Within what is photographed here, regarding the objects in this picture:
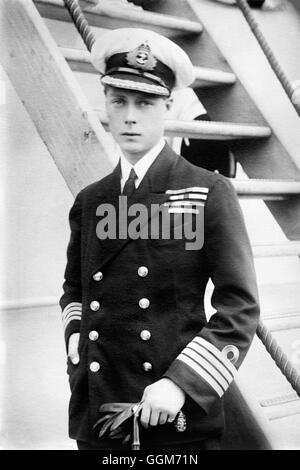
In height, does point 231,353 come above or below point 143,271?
below

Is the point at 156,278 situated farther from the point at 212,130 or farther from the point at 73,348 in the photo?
the point at 212,130

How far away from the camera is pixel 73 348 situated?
1.08 m

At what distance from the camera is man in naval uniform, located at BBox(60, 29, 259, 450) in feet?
3.19

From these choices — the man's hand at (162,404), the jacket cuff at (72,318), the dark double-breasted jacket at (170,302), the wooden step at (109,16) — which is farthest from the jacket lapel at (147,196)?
the wooden step at (109,16)

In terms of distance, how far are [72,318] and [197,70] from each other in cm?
55

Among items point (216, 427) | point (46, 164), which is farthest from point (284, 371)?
point (46, 164)

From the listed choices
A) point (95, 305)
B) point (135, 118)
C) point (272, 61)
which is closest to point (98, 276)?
point (95, 305)

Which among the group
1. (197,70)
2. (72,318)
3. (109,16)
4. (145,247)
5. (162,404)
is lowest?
(162,404)

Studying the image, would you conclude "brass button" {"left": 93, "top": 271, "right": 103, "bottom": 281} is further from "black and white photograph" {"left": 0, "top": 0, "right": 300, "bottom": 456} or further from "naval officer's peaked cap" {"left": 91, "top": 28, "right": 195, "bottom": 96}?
"naval officer's peaked cap" {"left": 91, "top": 28, "right": 195, "bottom": 96}

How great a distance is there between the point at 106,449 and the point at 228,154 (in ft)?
2.31

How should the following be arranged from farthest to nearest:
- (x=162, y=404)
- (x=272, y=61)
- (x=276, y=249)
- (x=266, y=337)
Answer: (x=272, y=61), (x=276, y=249), (x=266, y=337), (x=162, y=404)

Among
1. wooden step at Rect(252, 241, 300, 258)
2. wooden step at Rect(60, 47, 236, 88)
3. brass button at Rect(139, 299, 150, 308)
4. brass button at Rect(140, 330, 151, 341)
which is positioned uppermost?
wooden step at Rect(60, 47, 236, 88)

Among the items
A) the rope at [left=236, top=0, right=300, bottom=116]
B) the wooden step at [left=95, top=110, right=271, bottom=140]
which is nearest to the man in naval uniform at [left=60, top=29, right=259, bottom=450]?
the wooden step at [left=95, top=110, right=271, bottom=140]

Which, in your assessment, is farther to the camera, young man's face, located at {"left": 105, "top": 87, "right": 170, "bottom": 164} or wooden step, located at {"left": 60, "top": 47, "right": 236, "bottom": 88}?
wooden step, located at {"left": 60, "top": 47, "right": 236, "bottom": 88}
